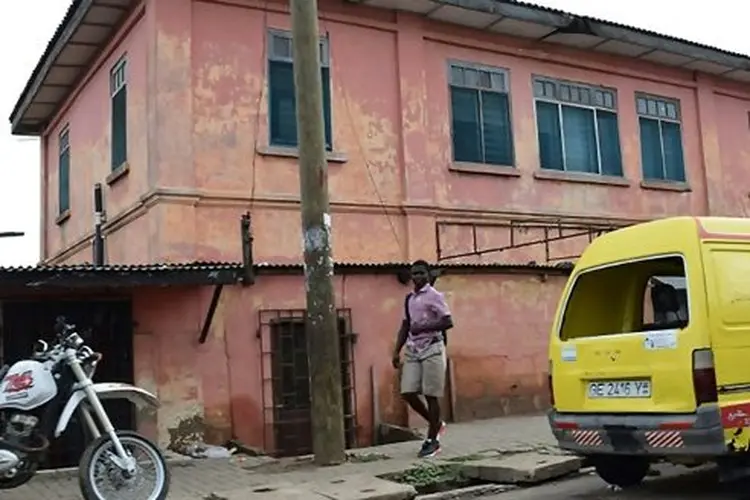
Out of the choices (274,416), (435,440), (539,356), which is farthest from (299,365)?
(539,356)

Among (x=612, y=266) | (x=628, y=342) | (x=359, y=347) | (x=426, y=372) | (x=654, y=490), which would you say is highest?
(x=612, y=266)

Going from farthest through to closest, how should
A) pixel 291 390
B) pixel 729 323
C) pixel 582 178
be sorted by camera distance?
1. pixel 582 178
2. pixel 291 390
3. pixel 729 323

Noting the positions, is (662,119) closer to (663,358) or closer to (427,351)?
(427,351)

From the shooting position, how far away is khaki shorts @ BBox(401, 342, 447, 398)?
891cm

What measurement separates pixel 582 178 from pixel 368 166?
4.46m

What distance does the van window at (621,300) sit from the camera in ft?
23.9

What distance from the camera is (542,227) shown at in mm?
15016

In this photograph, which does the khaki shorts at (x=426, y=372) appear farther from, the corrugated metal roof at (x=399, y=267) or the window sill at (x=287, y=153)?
the window sill at (x=287, y=153)

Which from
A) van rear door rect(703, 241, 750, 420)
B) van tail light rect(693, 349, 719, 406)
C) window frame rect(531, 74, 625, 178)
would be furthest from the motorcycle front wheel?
window frame rect(531, 74, 625, 178)

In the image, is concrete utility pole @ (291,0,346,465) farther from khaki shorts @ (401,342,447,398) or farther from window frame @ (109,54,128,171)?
window frame @ (109,54,128,171)

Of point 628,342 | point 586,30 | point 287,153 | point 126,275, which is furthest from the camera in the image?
point 586,30

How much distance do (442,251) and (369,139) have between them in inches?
83.6

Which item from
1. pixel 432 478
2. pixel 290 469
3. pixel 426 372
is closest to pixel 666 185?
pixel 426 372

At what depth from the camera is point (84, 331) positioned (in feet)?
30.9
